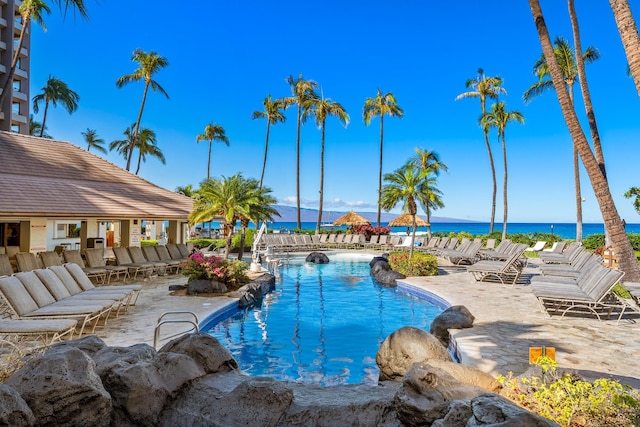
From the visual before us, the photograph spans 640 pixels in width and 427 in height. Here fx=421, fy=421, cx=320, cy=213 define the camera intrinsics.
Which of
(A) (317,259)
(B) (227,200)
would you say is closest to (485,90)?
(A) (317,259)

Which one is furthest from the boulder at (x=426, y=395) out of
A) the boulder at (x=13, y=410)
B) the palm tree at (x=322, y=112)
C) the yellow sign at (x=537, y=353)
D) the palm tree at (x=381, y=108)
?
the palm tree at (x=381, y=108)

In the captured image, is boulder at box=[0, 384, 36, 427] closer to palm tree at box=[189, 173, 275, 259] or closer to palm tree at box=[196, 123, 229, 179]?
palm tree at box=[189, 173, 275, 259]

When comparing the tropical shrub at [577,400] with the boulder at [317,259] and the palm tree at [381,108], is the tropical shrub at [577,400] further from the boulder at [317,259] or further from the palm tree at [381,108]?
the palm tree at [381,108]

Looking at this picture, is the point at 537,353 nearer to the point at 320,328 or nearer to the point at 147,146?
the point at 320,328

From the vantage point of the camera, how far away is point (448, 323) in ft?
24.9

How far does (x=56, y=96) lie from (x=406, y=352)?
47.0 m

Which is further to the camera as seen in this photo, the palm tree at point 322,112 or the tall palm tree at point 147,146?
the tall palm tree at point 147,146

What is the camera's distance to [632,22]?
699 centimetres

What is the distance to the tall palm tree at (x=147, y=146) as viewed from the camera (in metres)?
47.2

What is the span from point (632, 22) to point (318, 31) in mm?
26129

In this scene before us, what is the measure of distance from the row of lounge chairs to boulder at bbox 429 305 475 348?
5.85 metres

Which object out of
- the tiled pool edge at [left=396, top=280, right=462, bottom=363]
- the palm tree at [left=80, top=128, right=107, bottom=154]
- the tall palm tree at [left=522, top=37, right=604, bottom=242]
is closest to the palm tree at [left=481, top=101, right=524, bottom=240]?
the tall palm tree at [left=522, top=37, right=604, bottom=242]

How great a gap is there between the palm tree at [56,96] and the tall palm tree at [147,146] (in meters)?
6.95

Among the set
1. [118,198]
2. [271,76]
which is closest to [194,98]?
[271,76]
